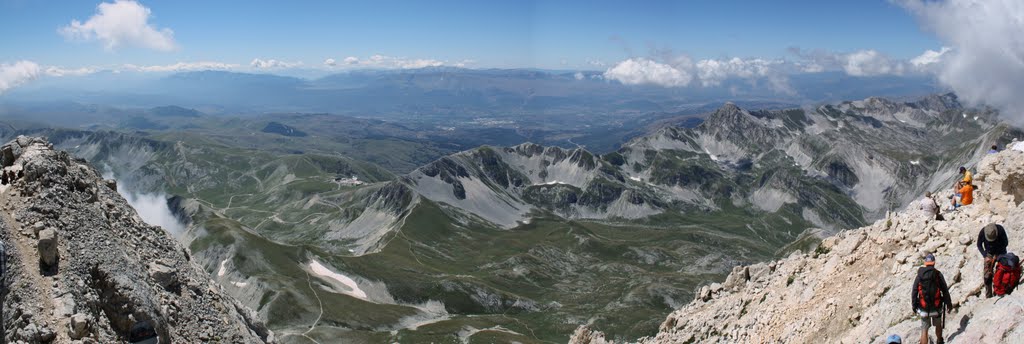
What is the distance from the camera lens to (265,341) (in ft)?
128

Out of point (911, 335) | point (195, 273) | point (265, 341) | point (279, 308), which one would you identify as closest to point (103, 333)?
point (195, 273)

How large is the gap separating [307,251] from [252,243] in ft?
59.6

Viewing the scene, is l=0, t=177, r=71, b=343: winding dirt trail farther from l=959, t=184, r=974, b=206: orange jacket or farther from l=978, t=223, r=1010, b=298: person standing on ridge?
l=959, t=184, r=974, b=206: orange jacket

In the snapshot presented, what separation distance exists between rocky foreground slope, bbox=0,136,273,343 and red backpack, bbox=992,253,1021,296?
3504cm

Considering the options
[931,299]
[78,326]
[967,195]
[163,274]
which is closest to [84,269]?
[78,326]

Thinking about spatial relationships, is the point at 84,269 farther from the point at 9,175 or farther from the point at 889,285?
the point at 889,285

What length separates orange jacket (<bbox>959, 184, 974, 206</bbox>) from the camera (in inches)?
1074

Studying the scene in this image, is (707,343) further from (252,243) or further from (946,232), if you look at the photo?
(252,243)

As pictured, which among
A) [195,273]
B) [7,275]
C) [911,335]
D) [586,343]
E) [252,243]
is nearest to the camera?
[911,335]

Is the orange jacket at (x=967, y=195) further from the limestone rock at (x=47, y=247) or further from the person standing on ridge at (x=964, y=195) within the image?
the limestone rock at (x=47, y=247)

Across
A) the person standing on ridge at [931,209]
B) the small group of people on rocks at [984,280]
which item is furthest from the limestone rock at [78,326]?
the person standing on ridge at [931,209]

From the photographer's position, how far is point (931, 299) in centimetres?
1897

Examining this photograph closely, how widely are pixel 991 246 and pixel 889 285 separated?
773 cm

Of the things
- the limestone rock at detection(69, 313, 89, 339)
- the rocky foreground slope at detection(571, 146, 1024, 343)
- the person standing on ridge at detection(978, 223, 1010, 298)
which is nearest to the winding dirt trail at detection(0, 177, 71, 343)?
the limestone rock at detection(69, 313, 89, 339)
